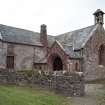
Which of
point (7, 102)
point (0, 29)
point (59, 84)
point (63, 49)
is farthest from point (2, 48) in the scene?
point (7, 102)

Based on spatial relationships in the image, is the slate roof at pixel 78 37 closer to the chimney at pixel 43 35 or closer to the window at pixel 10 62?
the chimney at pixel 43 35

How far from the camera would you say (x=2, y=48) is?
30.2 m

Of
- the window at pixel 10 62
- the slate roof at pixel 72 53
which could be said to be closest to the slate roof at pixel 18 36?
the window at pixel 10 62

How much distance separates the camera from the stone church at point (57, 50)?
98.9ft

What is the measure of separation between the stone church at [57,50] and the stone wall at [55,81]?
8507 mm

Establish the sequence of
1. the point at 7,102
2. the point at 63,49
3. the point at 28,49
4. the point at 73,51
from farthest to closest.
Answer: the point at 28,49
the point at 73,51
the point at 63,49
the point at 7,102

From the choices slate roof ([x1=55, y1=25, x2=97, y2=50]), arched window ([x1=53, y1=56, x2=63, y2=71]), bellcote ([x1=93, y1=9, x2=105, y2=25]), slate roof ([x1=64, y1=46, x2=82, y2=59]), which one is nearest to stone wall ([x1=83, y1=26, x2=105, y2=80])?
slate roof ([x1=55, y1=25, x2=97, y2=50])

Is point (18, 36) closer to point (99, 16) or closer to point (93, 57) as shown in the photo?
point (93, 57)

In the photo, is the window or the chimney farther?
the chimney

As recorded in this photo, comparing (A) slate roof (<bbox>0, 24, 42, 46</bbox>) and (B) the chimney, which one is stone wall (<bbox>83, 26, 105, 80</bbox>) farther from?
(A) slate roof (<bbox>0, 24, 42, 46</bbox>)

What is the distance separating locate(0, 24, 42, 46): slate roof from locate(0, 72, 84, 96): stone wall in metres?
11.5

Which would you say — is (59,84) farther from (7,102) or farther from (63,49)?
(63,49)

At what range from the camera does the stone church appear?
1187 inches

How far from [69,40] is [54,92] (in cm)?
1778
